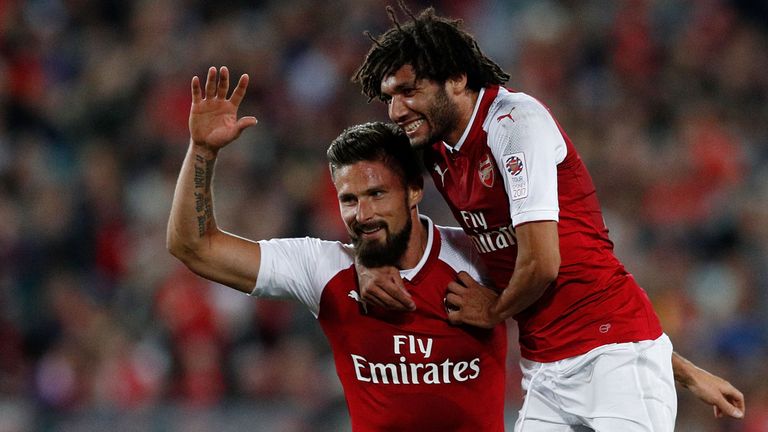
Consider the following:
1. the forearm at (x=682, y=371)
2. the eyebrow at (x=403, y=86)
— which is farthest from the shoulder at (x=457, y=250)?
the forearm at (x=682, y=371)

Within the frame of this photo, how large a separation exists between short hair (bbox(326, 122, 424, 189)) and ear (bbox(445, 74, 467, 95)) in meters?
0.31

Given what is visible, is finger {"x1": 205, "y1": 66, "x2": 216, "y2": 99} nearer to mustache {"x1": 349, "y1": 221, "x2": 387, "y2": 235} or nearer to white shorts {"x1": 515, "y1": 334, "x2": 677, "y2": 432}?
mustache {"x1": 349, "y1": 221, "x2": 387, "y2": 235}

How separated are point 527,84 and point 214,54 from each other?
9.28 ft

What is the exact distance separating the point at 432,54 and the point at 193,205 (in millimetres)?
975

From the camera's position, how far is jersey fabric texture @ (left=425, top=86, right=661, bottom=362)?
3.76 meters

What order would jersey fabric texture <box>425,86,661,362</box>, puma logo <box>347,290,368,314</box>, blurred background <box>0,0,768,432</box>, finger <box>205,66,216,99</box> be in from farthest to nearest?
blurred background <box>0,0,768,432</box> → puma logo <box>347,290,368,314</box> → finger <box>205,66,216,99</box> → jersey fabric texture <box>425,86,661,362</box>

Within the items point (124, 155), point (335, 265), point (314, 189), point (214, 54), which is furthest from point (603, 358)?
point (214, 54)

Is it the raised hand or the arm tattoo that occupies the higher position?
the raised hand

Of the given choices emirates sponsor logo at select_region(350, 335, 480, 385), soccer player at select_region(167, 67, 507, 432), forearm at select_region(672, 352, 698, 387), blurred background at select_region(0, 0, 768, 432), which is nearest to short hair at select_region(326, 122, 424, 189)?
soccer player at select_region(167, 67, 507, 432)

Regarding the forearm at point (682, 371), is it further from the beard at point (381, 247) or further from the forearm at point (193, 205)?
the forearm at point (193, 205)

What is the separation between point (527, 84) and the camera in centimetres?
930

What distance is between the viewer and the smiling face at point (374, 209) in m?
4.05

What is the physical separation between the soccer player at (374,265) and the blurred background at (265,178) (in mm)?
2621

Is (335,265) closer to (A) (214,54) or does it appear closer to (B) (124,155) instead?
(B) (124,155)
